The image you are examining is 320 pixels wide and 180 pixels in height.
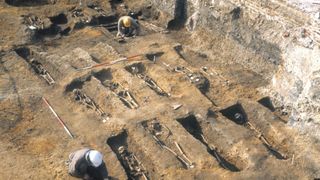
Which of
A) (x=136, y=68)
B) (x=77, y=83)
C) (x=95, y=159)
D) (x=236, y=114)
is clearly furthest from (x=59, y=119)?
(x=236, y=114)

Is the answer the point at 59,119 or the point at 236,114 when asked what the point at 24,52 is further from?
the point at 236,114

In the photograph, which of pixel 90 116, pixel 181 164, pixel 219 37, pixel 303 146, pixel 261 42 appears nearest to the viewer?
pixel 181 164

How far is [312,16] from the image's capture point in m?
9.48

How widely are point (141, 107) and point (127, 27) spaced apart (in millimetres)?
3832

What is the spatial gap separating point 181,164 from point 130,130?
1.37 metres

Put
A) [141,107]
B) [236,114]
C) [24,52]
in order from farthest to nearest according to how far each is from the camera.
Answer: [24,52] < [236,114] < [141,107]

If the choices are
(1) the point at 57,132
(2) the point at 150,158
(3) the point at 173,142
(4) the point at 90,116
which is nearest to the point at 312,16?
(3) the point at 173,142

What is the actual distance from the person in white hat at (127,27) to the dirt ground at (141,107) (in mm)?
272

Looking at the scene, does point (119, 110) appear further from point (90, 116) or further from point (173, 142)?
point (173, 142)

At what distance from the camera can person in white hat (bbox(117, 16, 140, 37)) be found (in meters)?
12.8

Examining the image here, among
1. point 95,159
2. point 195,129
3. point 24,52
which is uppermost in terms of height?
point 95,159

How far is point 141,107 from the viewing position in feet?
32.5

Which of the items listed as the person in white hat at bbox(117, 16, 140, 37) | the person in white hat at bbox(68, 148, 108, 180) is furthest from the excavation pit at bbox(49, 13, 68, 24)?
the person in white hat at bbox(68, 148, 108, 180)

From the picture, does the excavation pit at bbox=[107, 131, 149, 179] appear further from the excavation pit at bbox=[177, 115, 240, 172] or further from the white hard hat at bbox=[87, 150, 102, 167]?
the excavation pit at bbox=[177, 115, 240, 172]
